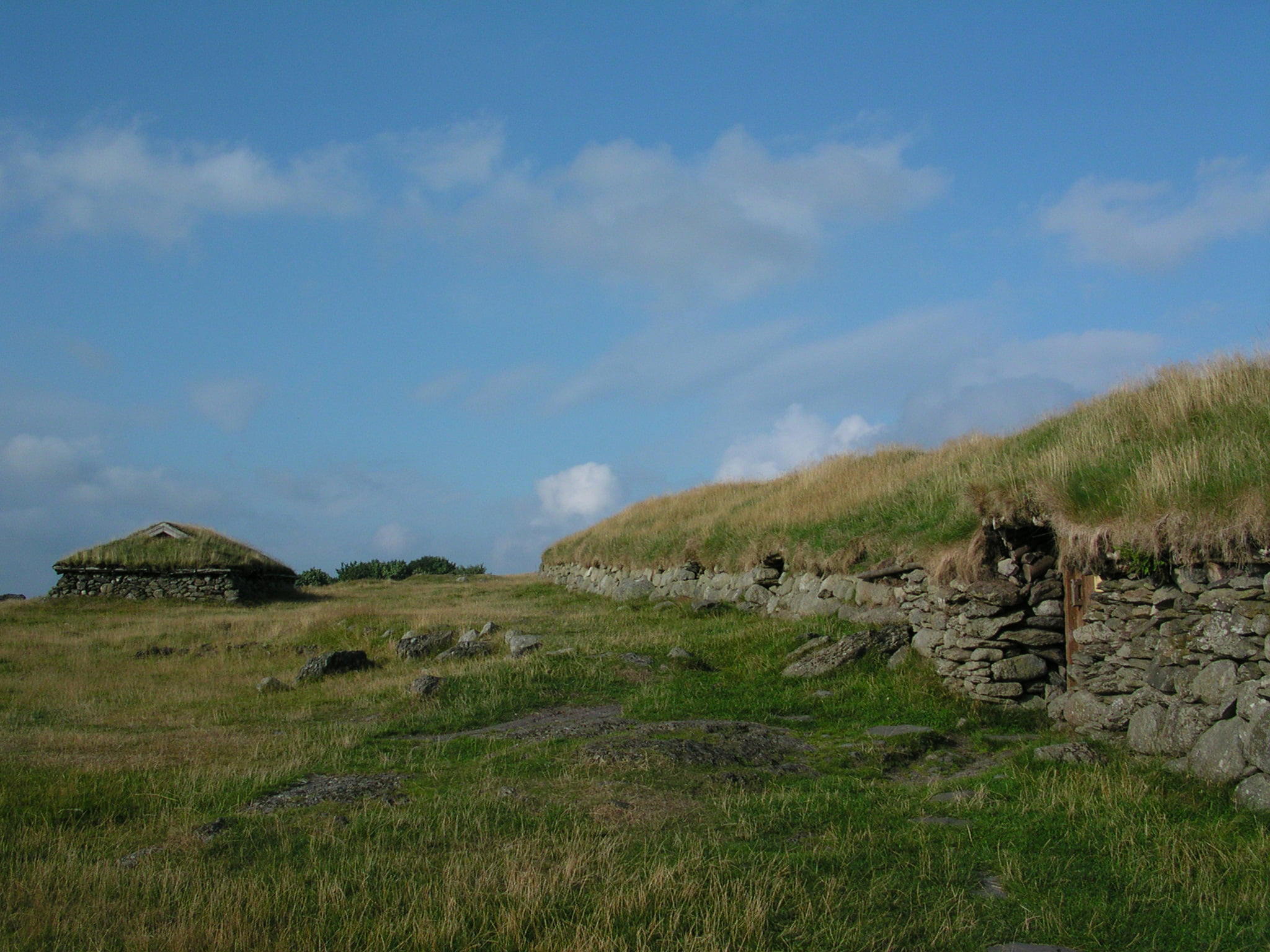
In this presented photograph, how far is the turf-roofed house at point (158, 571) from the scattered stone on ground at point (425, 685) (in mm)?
24514

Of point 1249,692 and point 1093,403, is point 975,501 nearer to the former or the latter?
point 1093,403

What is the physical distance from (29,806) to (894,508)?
12.8m

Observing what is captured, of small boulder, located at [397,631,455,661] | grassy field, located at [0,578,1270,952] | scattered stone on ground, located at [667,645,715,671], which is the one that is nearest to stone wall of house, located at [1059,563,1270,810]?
grassy field, located at [0,578,1270,952]

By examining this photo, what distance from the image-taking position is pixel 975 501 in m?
12.0

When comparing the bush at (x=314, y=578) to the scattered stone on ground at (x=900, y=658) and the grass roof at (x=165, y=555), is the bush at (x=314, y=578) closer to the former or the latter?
the grass roof at (x=165, y=555)

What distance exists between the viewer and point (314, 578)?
5347 centimetres

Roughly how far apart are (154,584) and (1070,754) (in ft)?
115

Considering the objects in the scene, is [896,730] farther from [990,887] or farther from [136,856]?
[136,856]

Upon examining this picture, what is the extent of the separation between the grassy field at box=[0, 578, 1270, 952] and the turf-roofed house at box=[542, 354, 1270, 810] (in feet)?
1.95

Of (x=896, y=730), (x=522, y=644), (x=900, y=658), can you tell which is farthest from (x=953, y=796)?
(x=522, y=644)

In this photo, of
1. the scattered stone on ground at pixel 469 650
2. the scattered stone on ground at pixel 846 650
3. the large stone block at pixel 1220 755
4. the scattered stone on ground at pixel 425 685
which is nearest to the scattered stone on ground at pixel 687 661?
the scattered stone on ground at pixel 846 650

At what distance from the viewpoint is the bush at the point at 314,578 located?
52719 mm

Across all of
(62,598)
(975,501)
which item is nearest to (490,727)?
(975,501)

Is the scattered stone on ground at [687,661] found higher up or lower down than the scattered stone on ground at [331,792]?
higher up
